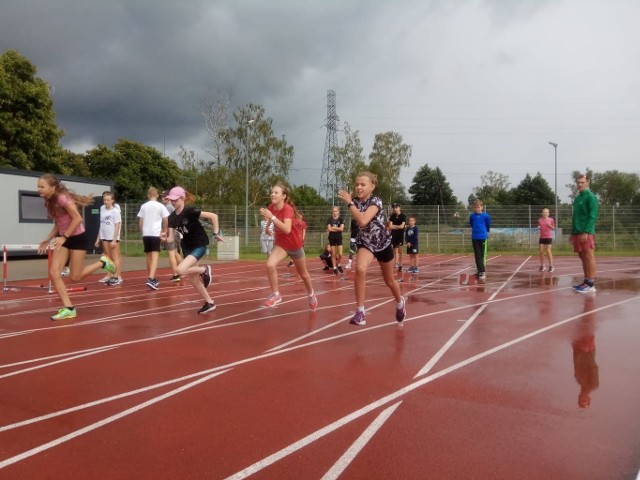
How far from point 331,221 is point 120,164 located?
48.8 metres

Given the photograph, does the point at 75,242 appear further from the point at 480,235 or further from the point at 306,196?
the point at 306,196

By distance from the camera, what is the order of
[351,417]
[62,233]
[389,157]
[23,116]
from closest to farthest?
1. [351,417]
2. [62,233]
3. [23,116]
4. [389,157]

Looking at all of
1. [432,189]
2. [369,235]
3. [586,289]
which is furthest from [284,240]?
[432,189]

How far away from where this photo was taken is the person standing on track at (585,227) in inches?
375

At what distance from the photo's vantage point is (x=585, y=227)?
9555mm

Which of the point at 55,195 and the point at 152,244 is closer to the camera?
the point at 55,195

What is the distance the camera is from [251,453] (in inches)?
117

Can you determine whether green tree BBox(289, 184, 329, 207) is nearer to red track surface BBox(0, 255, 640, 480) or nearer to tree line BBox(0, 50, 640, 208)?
tree line BBox(0, 50, 640, 208)

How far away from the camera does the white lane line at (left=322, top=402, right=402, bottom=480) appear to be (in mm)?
2756

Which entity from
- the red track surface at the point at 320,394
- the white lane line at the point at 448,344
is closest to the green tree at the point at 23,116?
the red track surface at the point at 320,394

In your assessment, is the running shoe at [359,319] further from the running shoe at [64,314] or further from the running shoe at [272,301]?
the running shoe at [64,314]

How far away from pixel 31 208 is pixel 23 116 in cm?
1408

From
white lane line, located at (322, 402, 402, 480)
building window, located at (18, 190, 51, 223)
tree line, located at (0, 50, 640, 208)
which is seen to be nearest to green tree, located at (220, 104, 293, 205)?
tree line, located at (0, 50, 640, 208)

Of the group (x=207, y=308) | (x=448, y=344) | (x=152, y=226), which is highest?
(x=152, y=226)
